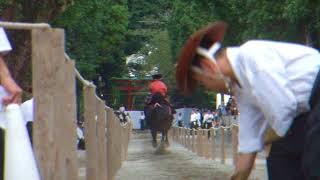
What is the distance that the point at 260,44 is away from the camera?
14.0 feet

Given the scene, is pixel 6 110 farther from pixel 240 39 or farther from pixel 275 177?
pixel 240 39

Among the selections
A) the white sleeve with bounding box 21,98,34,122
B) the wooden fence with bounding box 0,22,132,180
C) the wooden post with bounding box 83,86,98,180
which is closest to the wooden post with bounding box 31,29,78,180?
the wooden fence with bounding box 0,22,132,180

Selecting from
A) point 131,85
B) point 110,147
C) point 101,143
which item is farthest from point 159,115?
point 131,85

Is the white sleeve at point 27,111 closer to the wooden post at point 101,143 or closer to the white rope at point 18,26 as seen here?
the white rope at point 18,26

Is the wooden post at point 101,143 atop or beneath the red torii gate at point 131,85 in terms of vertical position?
atop

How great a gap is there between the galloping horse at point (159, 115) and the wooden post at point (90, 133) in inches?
456

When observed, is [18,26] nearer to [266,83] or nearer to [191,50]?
[191,50]

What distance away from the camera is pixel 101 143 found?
371 inches

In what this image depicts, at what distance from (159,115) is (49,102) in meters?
14.9

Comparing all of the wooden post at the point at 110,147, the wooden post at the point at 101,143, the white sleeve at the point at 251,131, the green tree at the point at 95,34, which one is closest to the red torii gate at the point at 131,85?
the green tree at the point at 95,34

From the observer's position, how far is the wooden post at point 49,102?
5797 mm

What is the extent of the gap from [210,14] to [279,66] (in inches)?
1000

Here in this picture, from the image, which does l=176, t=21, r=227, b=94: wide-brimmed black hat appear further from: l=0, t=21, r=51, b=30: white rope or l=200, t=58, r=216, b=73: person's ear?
l=0, t=21, r=51, b=30: white rope

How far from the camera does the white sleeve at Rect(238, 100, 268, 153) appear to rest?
446 cm
